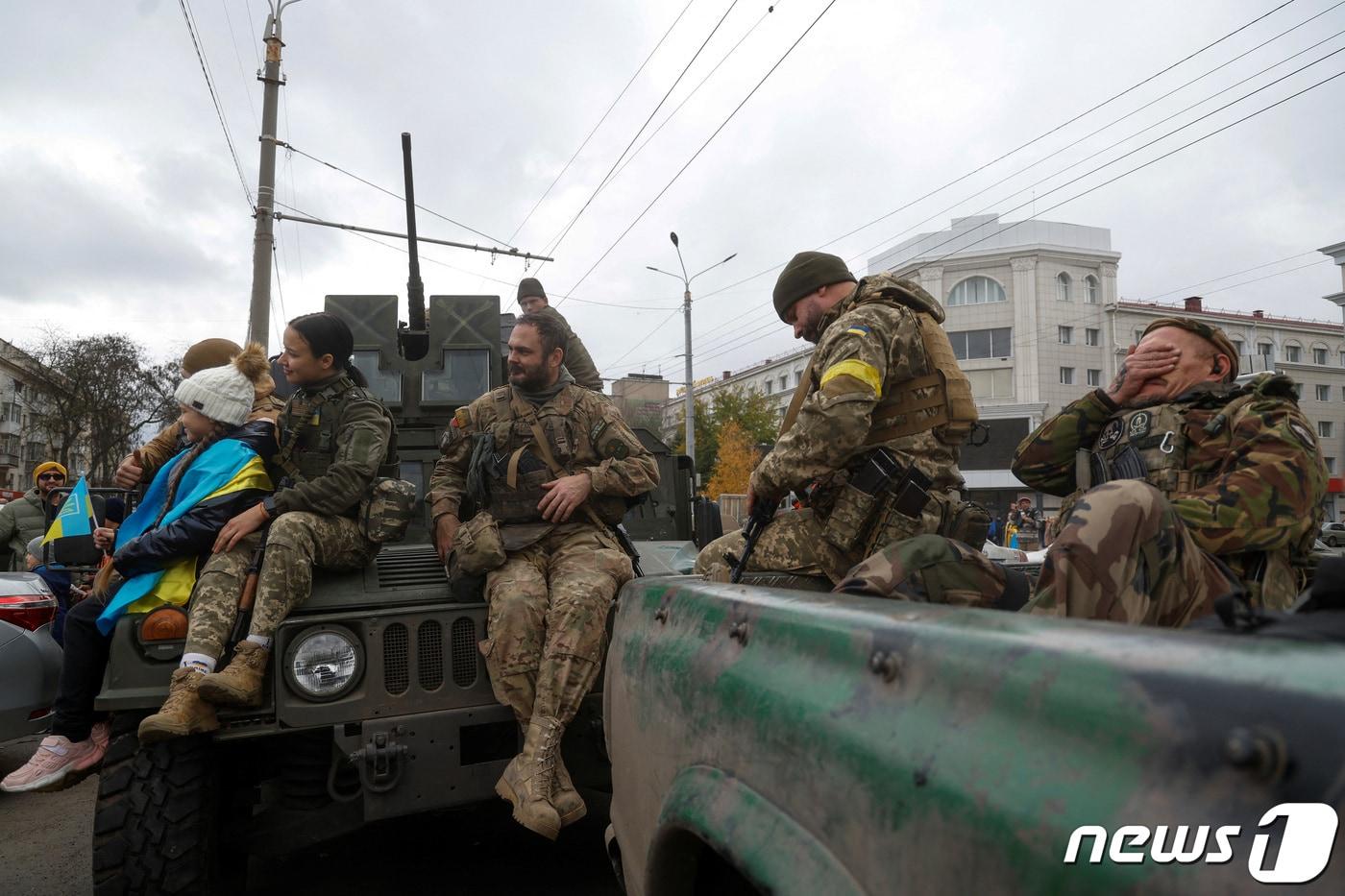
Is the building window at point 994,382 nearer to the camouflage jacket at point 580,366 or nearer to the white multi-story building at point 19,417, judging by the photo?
the white multi-story building at point 19,417

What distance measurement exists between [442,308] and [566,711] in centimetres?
310

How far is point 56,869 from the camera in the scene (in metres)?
3.70

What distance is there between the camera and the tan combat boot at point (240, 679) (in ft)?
8.79

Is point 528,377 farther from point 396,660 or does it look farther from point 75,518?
point 75,518

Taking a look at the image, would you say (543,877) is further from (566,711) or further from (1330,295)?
(1330,295)

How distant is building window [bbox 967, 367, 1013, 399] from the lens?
123 feet

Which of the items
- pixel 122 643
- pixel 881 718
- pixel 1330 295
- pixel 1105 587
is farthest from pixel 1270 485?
pixel 1330 295

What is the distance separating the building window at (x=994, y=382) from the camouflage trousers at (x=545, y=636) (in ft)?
120

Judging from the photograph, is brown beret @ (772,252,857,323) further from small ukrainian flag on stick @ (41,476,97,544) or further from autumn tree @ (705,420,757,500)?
autumn tree @ (705,420,757,500)

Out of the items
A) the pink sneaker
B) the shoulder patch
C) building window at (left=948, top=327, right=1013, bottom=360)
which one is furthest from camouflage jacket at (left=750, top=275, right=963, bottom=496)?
building window at (left=948, top=327, right=1013, bottom=360)

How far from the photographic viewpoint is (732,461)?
133ft

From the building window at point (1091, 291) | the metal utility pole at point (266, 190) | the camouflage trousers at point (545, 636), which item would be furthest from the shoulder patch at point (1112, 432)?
the building window at point (1091, 291)

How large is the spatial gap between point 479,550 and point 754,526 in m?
1.00

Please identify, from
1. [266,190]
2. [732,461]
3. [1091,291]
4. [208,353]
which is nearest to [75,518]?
[208,353]
